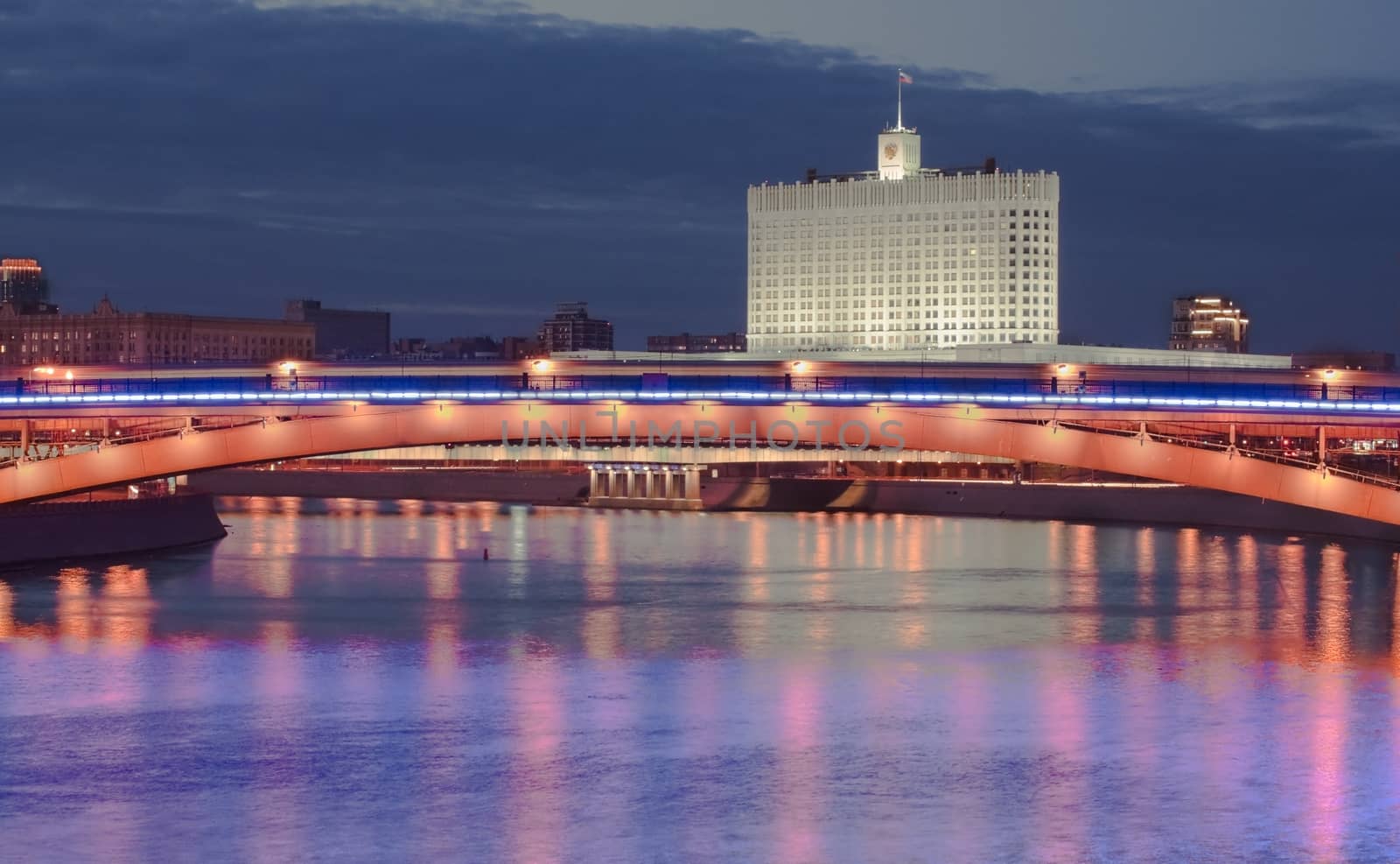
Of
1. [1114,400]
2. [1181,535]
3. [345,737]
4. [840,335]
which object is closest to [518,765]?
[345,737]

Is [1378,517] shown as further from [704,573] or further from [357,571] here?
[357,571]

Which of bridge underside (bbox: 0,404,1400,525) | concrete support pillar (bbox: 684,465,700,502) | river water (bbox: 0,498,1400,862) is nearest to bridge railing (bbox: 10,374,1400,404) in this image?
bridge underside (bbox: 0,404,1400,525)

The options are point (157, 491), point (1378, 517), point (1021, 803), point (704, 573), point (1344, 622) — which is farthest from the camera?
point (157, 491)

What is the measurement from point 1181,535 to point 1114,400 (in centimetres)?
2931

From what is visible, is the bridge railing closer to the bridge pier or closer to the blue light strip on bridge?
the blue light strip on bridge

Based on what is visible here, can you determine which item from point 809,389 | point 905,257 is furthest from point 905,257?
point 809,389

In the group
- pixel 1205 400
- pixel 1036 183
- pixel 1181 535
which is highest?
pixel 1036 183

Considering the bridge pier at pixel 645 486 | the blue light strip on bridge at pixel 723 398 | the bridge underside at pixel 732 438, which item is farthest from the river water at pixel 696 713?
the bridge pier at pixel 645 486

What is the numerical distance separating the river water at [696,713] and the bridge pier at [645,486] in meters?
49.3

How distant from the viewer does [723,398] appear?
59.1 meters

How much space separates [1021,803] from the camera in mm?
27531

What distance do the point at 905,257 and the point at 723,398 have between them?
137 m

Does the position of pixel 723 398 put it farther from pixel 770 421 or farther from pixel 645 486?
pixel 645 486

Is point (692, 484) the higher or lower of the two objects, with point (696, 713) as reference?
lower
